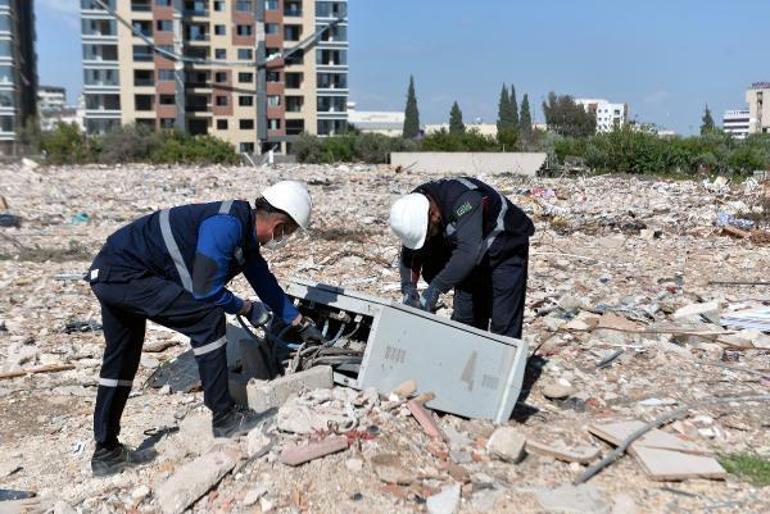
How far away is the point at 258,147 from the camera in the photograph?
177ft

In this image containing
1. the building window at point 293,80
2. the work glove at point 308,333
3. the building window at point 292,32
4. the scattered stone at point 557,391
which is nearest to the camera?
the work glove at point 308,333

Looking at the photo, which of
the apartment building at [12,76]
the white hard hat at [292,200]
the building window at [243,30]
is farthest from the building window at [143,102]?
the white hard hat at [292,200]

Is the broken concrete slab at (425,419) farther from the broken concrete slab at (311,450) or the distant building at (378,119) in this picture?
the distant building at (378,119)

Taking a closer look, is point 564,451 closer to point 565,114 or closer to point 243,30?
point 243,30

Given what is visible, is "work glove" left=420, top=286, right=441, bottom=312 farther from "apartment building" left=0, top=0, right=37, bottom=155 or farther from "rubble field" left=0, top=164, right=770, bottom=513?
"apartment building" left=0, top=0, right=37, bottom=155

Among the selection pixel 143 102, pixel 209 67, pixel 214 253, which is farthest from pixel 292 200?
pixel 143 102

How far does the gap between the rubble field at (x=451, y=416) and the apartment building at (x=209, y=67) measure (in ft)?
147

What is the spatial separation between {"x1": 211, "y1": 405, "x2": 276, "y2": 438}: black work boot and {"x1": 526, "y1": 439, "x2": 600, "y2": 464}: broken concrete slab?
1265 millimetres

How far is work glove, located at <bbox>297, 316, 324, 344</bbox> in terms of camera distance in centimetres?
407

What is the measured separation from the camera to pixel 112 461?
3.80 metres

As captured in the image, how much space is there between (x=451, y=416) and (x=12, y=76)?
6282 centimetres

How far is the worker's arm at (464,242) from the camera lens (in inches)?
161

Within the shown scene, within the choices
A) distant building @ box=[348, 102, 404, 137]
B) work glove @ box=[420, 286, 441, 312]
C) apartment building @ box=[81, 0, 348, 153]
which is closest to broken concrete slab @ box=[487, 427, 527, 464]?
work glove @ box=[420, 286, 441, 312]

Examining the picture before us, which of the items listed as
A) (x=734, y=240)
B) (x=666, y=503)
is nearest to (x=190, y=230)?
(x=666, y=503)
